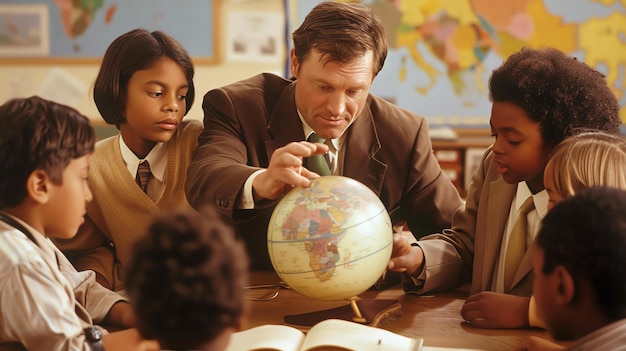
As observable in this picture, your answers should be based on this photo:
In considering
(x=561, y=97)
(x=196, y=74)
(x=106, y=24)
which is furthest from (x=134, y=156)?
(x=106, y=24)

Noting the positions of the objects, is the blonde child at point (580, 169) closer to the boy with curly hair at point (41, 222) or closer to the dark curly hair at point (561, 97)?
the dark curly hair at point (561, 97)

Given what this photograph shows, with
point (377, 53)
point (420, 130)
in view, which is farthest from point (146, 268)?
point (420, 130)

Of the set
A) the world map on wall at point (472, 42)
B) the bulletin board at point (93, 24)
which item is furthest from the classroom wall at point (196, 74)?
the world map on wall at point (472, 42)

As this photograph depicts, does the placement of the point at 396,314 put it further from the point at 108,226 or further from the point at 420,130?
the point at 108,226

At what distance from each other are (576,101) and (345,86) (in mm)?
720

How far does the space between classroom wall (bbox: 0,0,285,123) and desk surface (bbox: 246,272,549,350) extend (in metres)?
4.69

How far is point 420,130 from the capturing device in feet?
8.96

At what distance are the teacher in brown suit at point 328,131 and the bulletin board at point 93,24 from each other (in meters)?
4.20

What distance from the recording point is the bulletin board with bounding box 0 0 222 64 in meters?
6.82

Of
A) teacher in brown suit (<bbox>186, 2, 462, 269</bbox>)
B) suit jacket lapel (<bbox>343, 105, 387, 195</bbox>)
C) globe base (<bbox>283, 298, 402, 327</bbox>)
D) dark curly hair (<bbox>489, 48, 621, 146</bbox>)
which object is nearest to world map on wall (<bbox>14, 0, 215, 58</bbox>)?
teacher in brown suit (<bbox>186, 2, 462, 269</bbox>)

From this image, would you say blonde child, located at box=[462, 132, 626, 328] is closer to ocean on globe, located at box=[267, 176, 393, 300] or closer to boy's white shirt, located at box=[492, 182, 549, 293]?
boy's white shirt, located at box=[492, 182, 549, 293]

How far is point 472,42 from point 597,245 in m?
5.20

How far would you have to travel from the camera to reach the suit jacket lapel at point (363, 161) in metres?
2.61

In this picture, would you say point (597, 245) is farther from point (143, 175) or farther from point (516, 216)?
point (143, 175)
